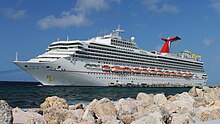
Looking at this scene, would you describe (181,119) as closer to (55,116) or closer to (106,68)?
(55,116)

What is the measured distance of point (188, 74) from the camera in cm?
6506

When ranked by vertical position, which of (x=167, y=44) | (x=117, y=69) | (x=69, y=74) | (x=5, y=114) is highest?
(x=167, y=44)

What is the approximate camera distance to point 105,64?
147 ft

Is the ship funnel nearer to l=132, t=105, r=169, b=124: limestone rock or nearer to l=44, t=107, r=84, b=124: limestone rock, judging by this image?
l=132, t=105, r=169, b=124: limestone rock

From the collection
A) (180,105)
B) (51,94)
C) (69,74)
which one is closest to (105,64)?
(69,74)

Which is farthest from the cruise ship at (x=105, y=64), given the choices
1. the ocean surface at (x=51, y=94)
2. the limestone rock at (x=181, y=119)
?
the limestone rock at (x=181, y=119)

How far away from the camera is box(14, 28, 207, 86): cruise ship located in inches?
1547

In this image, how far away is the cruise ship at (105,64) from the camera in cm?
3928

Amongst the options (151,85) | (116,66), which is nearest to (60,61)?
(116,66)

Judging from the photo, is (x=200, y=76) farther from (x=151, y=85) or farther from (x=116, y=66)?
(x=116, y=66)

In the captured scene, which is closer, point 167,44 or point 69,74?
point 69,74

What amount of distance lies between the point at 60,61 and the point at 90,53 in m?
5.57

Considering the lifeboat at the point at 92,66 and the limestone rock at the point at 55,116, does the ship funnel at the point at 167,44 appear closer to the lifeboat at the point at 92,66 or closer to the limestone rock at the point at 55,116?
the lifeboat at the point at 92,66

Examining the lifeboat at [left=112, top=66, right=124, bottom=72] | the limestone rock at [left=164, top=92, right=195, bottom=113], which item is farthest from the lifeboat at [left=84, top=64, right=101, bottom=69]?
the limestone rock at [left=164, top=92, right=195, bottom=113]
